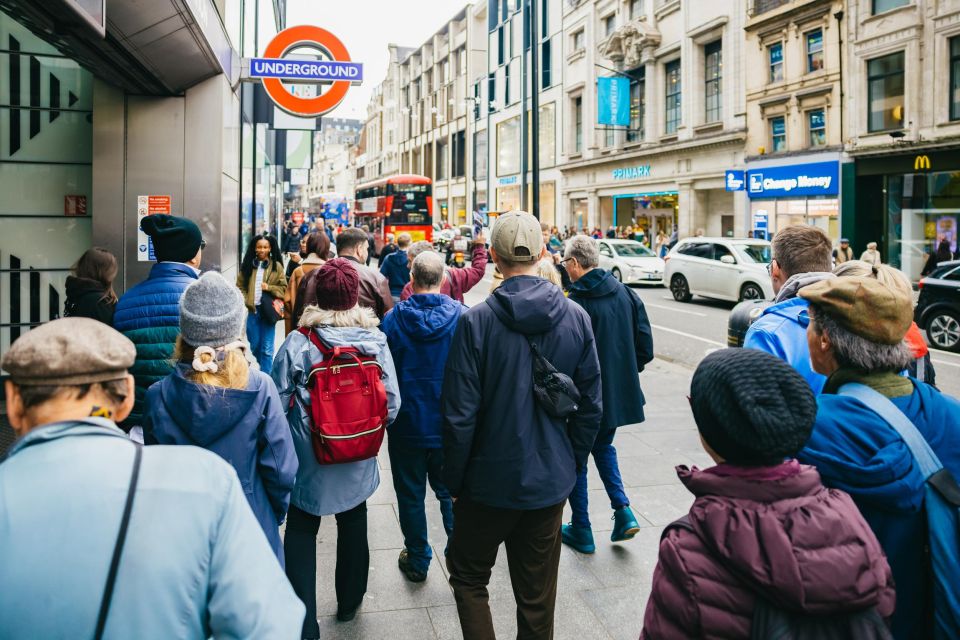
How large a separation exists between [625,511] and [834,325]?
2627 millimetres

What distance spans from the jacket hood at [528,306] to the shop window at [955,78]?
925 inches

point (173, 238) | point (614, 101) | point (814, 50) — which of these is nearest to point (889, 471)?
point (173, 238)

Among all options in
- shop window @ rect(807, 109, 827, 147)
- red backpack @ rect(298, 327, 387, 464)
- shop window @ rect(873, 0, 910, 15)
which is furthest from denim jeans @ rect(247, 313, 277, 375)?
shop window @ rect(807, 109, 827, 147)

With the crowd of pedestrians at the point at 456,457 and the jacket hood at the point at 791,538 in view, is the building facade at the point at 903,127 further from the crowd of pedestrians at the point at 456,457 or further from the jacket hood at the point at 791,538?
the jacket hood at the point at 791,538

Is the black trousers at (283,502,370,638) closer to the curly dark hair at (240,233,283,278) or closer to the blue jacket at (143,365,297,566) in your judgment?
the blue jacket at (143,365,297,566)

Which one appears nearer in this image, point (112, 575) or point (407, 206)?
point (112, 575)

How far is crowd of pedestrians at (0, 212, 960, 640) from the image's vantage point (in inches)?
60.0

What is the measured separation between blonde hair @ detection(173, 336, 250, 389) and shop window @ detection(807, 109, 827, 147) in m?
27.5

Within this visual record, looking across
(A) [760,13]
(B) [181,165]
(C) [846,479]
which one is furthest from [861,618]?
(A) [760,13]

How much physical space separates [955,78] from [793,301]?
2295 cm

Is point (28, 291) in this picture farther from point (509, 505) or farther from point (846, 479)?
point (846, 479)

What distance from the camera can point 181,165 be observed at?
8.28 meters

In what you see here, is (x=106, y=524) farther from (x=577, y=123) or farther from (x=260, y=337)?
(x=577, y=123)

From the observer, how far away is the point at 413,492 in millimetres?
4281
